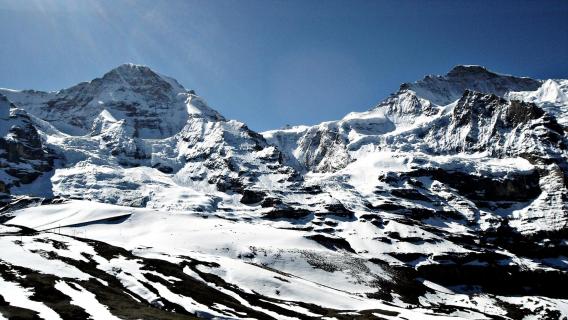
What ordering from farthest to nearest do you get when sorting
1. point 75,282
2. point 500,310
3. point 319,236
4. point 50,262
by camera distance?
point 319,236 < point 500,310 < point 50,262 < point 75,282

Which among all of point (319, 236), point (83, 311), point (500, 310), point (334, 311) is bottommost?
point (83, 311)

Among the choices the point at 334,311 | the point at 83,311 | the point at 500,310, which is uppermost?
the point at 500,310

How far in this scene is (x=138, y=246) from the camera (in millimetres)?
133375

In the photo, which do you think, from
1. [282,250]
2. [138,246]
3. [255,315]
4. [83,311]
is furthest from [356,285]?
[83,311]

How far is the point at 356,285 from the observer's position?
141500 millimetres

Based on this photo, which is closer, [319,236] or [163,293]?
[163,293]

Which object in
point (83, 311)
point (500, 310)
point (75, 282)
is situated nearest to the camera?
point (83, 311)

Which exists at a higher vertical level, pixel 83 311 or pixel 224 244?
pixel 224 244

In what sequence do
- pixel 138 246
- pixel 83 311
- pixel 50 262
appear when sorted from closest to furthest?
pixel 83 311 → pixel 50 262 → pixel 138 246

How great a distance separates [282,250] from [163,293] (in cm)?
7943

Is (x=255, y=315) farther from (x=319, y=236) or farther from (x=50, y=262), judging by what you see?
(x=319, y=236)

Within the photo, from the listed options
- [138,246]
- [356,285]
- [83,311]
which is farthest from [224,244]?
[83,311]

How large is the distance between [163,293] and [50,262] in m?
23.0

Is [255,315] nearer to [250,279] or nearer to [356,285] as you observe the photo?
[250,279]
